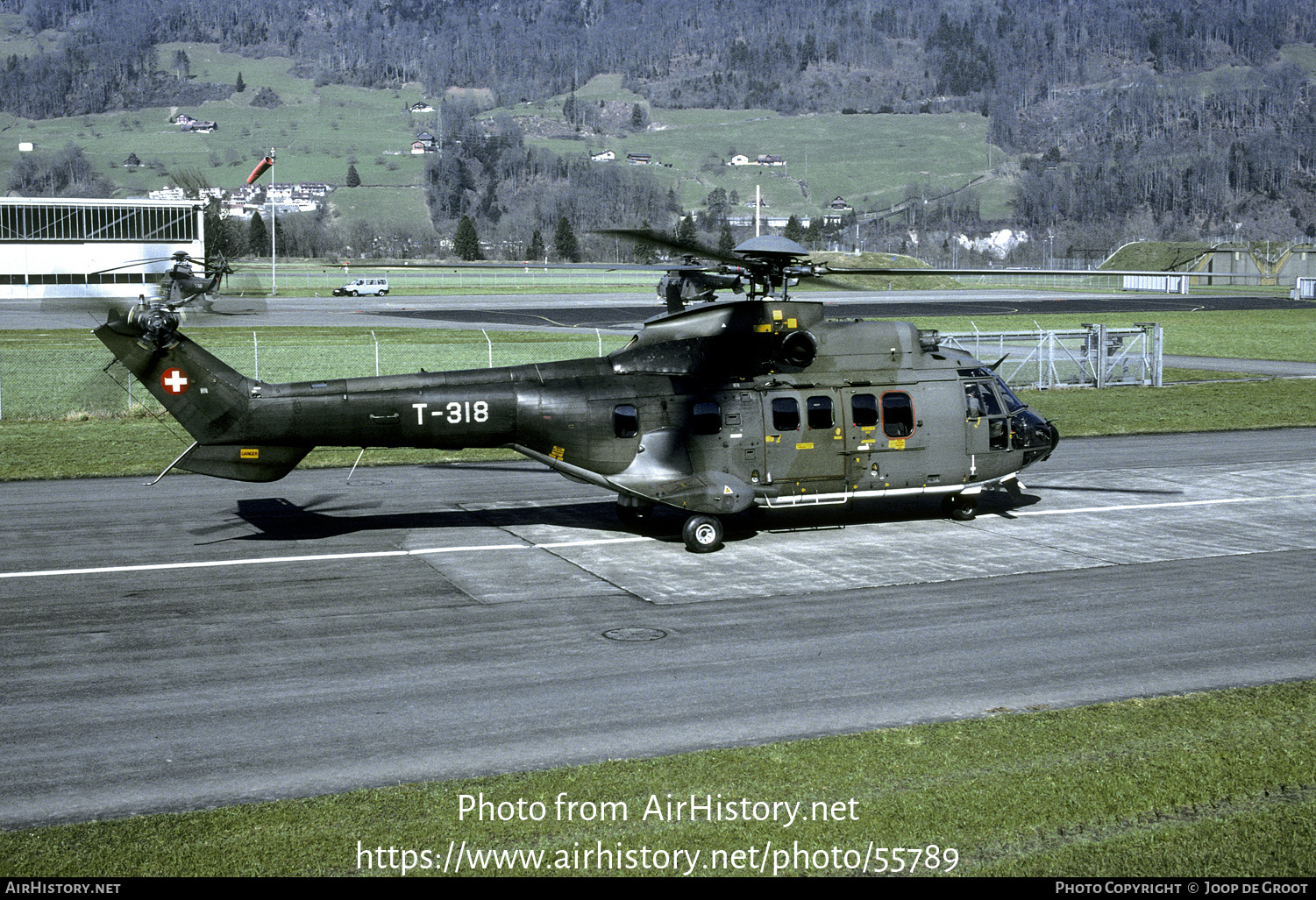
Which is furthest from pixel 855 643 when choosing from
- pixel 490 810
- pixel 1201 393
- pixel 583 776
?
pixel 1201 393

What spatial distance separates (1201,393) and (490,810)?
34.6 metres

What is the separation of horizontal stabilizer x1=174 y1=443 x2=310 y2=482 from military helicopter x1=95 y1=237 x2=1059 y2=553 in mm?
28

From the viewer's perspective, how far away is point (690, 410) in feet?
60.7

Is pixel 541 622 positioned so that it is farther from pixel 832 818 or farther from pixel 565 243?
pixel 565 243

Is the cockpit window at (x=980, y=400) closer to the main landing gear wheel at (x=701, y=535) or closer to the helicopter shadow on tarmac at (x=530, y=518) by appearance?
the helicopter shadow on tarmac at (x=530, y=518)

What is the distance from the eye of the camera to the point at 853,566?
17.5m

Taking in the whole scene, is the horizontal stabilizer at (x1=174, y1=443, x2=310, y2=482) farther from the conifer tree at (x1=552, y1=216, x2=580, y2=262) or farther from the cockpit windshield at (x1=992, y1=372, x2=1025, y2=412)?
the conifer tree at (x1=552, y1=216, x2=580, y2=262)

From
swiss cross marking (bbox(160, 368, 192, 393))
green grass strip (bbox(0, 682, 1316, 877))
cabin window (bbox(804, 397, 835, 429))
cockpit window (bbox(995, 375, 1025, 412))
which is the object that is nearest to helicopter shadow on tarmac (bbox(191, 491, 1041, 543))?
cabin window (bbox(804, 397, 835, 429))

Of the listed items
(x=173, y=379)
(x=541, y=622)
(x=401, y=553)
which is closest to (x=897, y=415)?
(x=541, y=622)

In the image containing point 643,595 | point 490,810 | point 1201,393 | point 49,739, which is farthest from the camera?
point 1201,393

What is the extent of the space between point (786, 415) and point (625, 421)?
261 cm

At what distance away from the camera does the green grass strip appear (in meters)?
8.64

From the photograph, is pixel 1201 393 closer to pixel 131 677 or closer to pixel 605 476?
pixel 605 476

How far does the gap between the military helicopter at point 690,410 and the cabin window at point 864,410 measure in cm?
3
